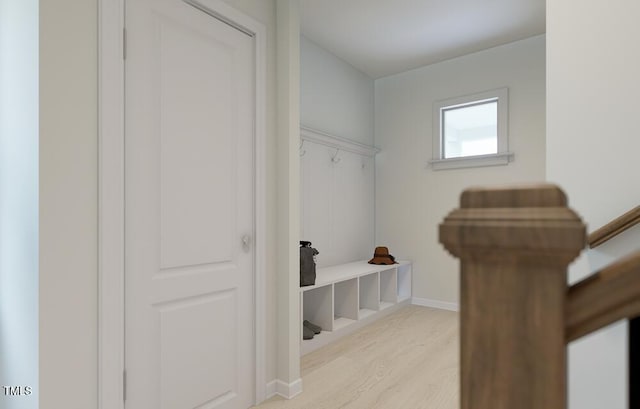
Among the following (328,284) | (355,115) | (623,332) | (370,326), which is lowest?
(370,326)

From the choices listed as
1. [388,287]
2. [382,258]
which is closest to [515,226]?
[382,258]

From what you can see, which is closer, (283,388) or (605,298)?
(605,298)

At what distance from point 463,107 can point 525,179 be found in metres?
0.99

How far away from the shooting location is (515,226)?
1.04 ft

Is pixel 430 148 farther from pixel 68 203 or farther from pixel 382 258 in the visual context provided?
pixel 68 203

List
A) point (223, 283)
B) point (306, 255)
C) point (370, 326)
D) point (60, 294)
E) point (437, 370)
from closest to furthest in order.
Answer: point (60, 294) → point (223, 283) → point (437, 370) → point (306, 255) → point (370, 326)

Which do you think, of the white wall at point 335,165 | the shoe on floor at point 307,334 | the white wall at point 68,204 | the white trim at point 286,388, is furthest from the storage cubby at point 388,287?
the white wall at point 68,204

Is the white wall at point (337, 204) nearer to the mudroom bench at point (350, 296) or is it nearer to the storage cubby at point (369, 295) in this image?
the mudroom bench at point (350, 296)

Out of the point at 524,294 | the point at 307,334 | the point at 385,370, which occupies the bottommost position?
the point at 385,370

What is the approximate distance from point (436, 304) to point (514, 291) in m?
3.76

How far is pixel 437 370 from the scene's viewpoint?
2324mm

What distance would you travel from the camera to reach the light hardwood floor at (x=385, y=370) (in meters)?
1.95

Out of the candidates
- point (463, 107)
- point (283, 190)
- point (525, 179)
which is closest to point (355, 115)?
point (463, 107)

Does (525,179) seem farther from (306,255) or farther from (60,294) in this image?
(60,294)
